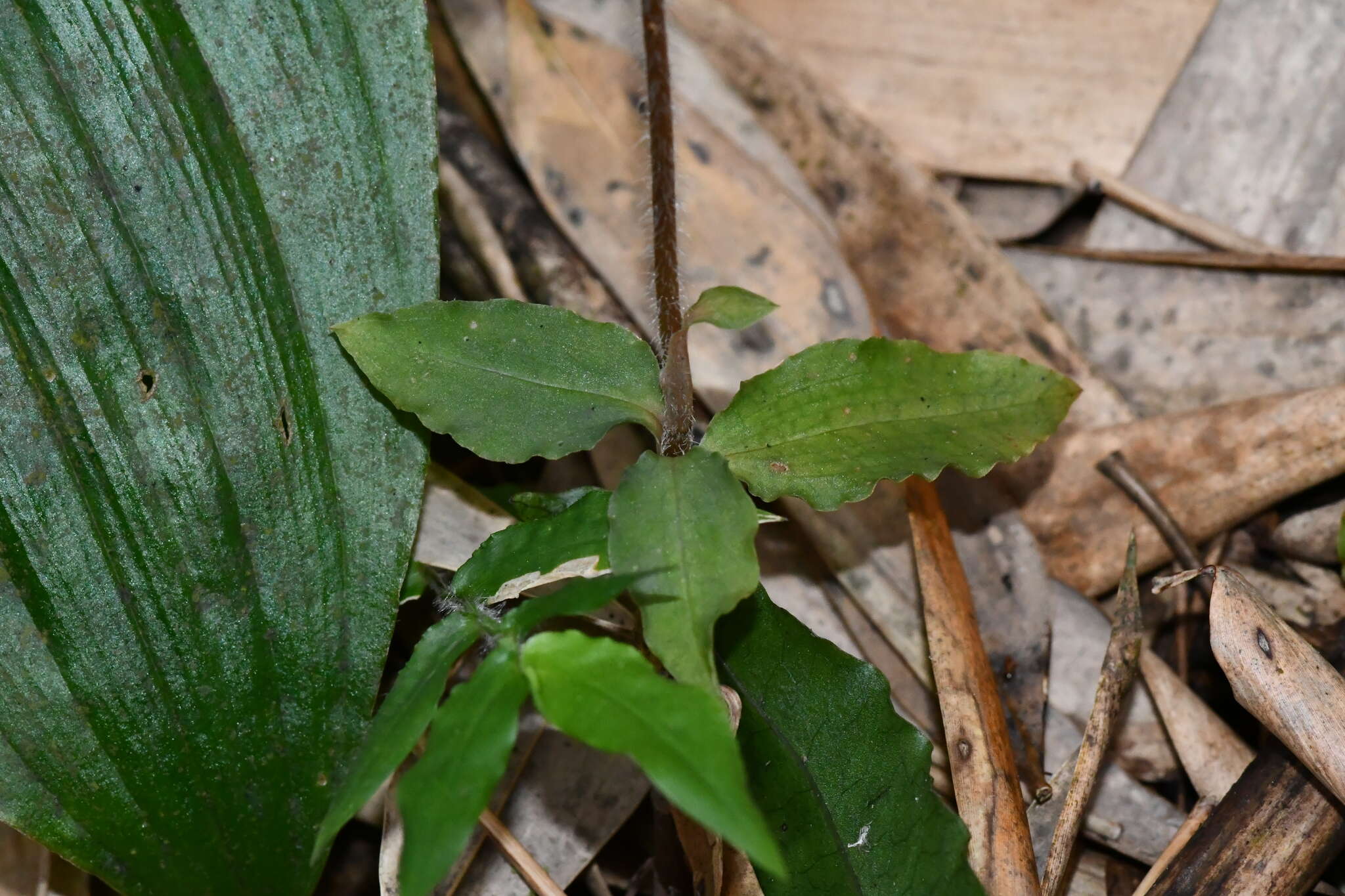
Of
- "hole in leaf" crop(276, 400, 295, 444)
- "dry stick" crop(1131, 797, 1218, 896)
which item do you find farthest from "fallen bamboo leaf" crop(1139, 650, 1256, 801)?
"hole in leaf" crop(276, 400, 295, 444)

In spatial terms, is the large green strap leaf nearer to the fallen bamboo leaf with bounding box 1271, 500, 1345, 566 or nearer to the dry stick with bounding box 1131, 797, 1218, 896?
the dry stick with bounding box 1131, 797, 1218, 896

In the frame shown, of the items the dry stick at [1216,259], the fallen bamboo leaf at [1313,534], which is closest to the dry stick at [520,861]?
the fallen bamboo leaf at [1313,534]

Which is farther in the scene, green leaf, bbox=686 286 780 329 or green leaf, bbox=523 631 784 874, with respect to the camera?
green leaf, bbox=686 286 780 329

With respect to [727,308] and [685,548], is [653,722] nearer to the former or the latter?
[685,548]

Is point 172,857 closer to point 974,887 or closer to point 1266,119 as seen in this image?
point 974,887

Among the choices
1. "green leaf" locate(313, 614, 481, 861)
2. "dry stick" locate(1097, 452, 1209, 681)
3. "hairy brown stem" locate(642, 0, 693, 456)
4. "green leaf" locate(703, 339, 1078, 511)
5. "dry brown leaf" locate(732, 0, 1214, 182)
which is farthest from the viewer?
"dry brown leaf" locate(732, 0, 1214, 182)

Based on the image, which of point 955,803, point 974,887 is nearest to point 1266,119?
point 955,803

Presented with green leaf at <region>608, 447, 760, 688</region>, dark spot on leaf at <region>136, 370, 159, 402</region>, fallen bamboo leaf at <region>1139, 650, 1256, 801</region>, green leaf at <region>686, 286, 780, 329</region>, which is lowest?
fallen bamboo leaf at <region>1139, 650, 1256, 801</region>

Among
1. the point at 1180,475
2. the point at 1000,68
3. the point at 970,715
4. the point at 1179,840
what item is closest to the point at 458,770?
the point at 970,715
